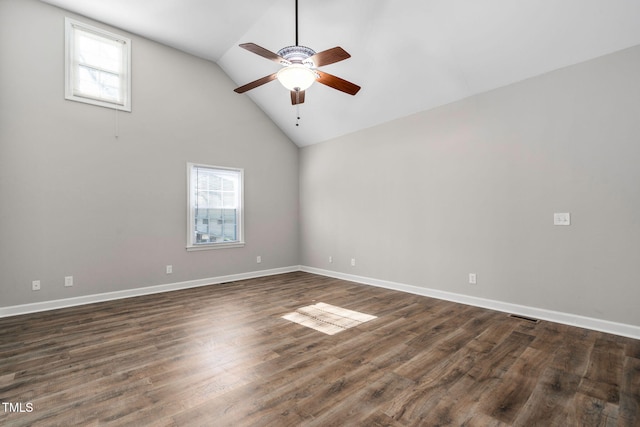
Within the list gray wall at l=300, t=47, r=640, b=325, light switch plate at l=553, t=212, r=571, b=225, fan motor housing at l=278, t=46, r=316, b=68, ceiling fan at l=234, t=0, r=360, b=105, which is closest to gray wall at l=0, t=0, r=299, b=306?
gray wall at l=300, t=47, r=640, b=325

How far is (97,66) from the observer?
14.1 feet

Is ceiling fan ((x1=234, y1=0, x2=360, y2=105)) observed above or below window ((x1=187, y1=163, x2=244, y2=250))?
above

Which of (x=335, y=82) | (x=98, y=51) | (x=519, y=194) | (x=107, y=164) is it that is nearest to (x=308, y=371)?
(x=335, y=82)

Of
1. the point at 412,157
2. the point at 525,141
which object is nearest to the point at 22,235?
the point at 412,157

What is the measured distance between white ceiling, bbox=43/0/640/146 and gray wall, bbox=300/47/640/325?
0.25m

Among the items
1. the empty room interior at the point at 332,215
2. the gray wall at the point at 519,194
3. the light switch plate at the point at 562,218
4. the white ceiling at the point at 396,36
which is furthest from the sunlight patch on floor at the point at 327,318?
the white ceiling at the point at 396,36

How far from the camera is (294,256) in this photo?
6.59 meters

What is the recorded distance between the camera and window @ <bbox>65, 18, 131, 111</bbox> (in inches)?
161

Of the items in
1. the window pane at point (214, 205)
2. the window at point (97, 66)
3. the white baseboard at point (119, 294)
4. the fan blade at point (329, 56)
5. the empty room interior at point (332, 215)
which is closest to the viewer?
the empty room interior at point (332, 215)

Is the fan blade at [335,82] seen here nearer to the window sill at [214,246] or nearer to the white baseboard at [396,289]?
the white baseboard at [396,289]

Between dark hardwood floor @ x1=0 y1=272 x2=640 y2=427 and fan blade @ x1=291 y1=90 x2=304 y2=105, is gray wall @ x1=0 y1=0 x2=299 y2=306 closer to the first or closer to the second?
dark hardwood floor @ x1=0 y1=272 x2=640 y2=427

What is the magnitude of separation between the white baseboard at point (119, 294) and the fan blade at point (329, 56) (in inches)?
160

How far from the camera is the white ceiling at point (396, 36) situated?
296 centimetres

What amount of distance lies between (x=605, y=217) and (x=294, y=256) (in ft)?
16.5
